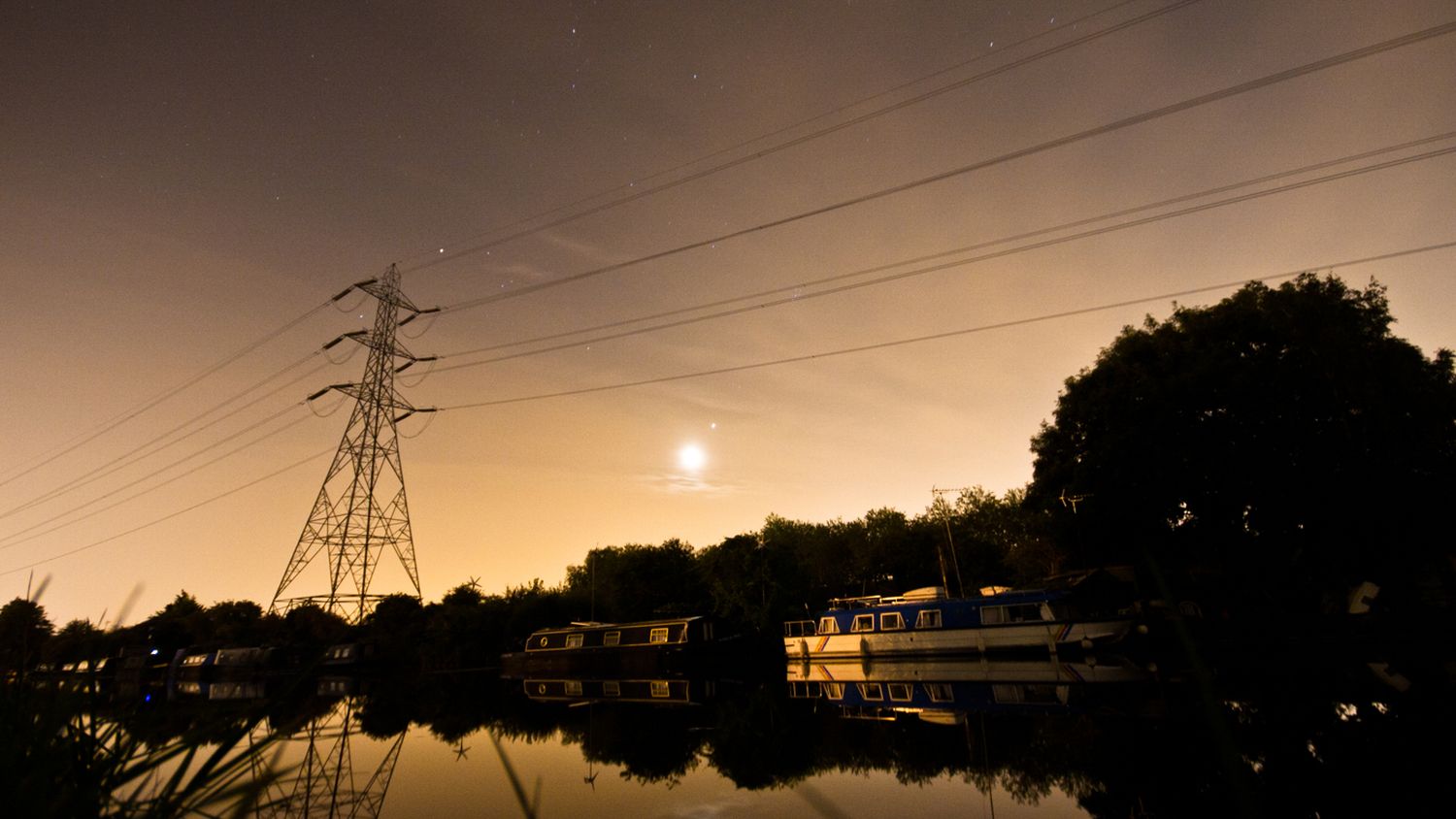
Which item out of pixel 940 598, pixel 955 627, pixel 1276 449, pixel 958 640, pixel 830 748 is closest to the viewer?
pixel 830 748

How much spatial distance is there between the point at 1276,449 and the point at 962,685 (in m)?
18.2

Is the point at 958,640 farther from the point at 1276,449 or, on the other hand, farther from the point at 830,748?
the point at 830,748

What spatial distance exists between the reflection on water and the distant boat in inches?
552

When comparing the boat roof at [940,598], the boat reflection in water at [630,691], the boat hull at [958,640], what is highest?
the boat roof at [940,598]

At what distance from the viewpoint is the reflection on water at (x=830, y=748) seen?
13.6 feet

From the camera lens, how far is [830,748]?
45.3 ft

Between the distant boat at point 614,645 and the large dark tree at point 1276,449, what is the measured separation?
19810 mm

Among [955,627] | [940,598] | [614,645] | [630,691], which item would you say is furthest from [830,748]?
[614,645]

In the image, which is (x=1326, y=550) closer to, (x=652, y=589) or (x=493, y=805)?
(x=493, y=805)

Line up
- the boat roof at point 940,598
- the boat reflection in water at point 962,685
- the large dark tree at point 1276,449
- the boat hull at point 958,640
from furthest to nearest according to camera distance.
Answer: the boat roof at point 940,598
the large dark tree at point 1276,449
the boat hull at point 958,640
the boat reflection in water at point 962,685

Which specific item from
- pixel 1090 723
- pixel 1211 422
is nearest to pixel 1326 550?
pixel 1211 422

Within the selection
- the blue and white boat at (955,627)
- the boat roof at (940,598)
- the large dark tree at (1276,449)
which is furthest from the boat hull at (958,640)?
the large dark tree at (1276,449)

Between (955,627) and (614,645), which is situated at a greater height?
(955,627)

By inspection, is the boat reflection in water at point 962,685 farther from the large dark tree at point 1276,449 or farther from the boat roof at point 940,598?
the large dark tree at point 1276,449
